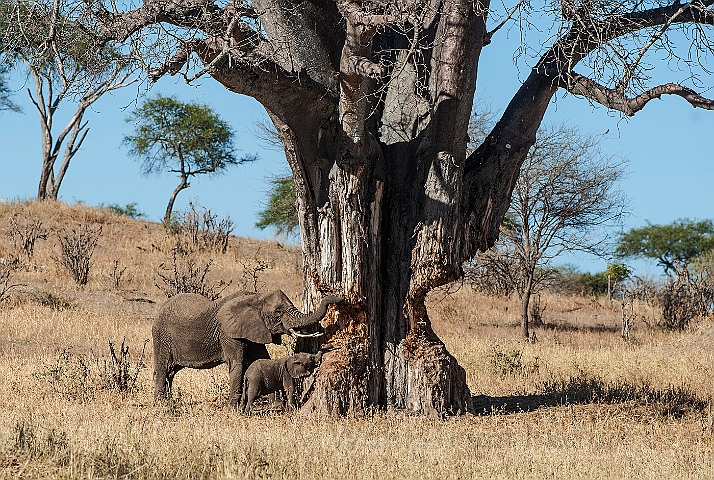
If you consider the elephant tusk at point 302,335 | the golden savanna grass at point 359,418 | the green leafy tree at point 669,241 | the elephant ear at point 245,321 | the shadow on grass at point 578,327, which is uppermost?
the green leafy tree at point 669,241

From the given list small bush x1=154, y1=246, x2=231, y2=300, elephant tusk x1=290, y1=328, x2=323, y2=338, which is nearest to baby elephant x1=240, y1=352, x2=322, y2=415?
elephant tusk x1=290, y1=328, x2=323, y2=338

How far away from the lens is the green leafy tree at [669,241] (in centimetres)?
4206

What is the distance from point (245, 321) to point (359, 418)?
150 cm

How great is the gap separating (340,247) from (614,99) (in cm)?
332

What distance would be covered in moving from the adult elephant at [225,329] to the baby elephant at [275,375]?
A: 192mm

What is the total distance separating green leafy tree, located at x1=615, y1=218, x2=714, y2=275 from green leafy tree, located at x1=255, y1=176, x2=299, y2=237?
16.6 meters

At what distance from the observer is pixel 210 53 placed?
7871 millimetres

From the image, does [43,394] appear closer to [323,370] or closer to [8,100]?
[323,370]

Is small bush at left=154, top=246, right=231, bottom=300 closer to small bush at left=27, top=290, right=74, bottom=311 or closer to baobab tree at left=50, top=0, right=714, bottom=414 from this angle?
small bush at left=27, top=290, right=74, bottom=311

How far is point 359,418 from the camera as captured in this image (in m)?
8.57

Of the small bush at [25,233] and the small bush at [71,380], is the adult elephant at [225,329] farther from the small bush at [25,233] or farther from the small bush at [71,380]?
the small bush at [25,233]

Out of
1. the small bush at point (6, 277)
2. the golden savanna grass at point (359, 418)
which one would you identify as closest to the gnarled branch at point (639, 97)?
the golden savanna grass at point (359, 418)

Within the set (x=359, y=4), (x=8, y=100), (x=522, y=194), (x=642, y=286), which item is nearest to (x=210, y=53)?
(x=359, y=4)

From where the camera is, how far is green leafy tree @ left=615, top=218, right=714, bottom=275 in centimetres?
4206
